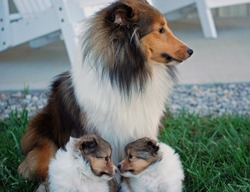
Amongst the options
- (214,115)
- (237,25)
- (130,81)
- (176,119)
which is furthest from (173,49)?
(237,25)

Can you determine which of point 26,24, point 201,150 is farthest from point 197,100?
point 26,24

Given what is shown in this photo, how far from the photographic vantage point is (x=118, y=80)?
295cm

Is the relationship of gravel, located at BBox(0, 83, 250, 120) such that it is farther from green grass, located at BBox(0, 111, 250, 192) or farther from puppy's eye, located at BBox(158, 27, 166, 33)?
puppy's eye, located at BBox(158, 27, 166, 33)

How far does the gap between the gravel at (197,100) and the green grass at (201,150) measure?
1.13ft

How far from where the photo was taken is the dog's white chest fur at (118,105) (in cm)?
298

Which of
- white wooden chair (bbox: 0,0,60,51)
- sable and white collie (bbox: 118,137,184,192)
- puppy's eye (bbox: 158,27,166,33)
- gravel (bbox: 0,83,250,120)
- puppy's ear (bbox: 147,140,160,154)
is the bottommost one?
gravel (bbox: 0,83,250,120)

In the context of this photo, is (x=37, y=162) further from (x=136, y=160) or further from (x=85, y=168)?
(x=136, y=160)

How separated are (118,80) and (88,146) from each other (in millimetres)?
447

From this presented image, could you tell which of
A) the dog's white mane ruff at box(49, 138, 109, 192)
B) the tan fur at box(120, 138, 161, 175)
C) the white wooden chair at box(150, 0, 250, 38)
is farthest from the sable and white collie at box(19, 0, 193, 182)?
the white wooden chair at box(150, 0, 250, 38)

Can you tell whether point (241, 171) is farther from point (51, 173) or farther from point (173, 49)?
point (51, 173)

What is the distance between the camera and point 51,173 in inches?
111

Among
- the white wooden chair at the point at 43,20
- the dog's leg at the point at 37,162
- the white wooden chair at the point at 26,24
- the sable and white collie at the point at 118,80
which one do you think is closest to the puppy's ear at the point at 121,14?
the sable and white collie at the point at 118,80

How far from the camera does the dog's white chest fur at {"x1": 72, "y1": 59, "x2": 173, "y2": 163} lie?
2977 millimetres

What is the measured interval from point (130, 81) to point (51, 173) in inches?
26.9
